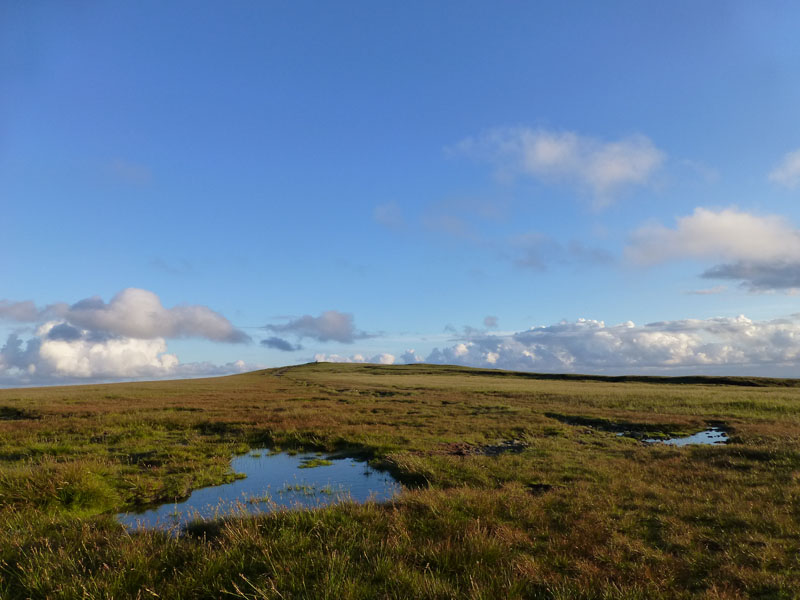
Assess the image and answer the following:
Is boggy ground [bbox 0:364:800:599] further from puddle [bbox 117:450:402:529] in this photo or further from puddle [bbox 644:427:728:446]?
puddle [bbox 644:427:728:446]

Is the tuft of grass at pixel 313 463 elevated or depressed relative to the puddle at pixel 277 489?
depressed

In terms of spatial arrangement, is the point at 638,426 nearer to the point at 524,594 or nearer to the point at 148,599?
the point at 524,594

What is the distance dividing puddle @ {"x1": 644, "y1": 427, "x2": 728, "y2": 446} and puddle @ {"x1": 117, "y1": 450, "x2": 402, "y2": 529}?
19328mm

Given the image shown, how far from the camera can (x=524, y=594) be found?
6.93m

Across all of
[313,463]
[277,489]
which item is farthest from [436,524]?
[313,463]

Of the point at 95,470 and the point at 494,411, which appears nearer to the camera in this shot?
the point at 95,470

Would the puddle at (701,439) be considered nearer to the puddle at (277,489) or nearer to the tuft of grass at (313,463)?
the puddle at (277,489)

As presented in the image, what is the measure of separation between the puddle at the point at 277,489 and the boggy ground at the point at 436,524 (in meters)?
0.95

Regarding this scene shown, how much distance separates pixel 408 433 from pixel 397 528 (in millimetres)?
17306

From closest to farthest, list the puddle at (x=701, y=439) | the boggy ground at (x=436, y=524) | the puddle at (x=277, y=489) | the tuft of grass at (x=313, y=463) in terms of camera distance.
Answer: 1. the boggy ground at (x=436, y=524)
2. the puddle at (x=277, y=489)
3. the tuft of grass at (x=313, y=463)
4. the puddle at (x=701, y=439)

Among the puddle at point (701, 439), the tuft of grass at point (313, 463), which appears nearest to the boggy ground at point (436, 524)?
the puddle at point (701, 439)

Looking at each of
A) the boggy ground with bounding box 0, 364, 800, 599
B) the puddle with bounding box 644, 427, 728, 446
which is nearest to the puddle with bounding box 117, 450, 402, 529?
the boggy ground with bounding box 0, 364, 800, 599

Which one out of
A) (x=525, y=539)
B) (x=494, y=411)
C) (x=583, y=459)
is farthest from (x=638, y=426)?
(x=525, y=539)

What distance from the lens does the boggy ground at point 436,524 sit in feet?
22.9
